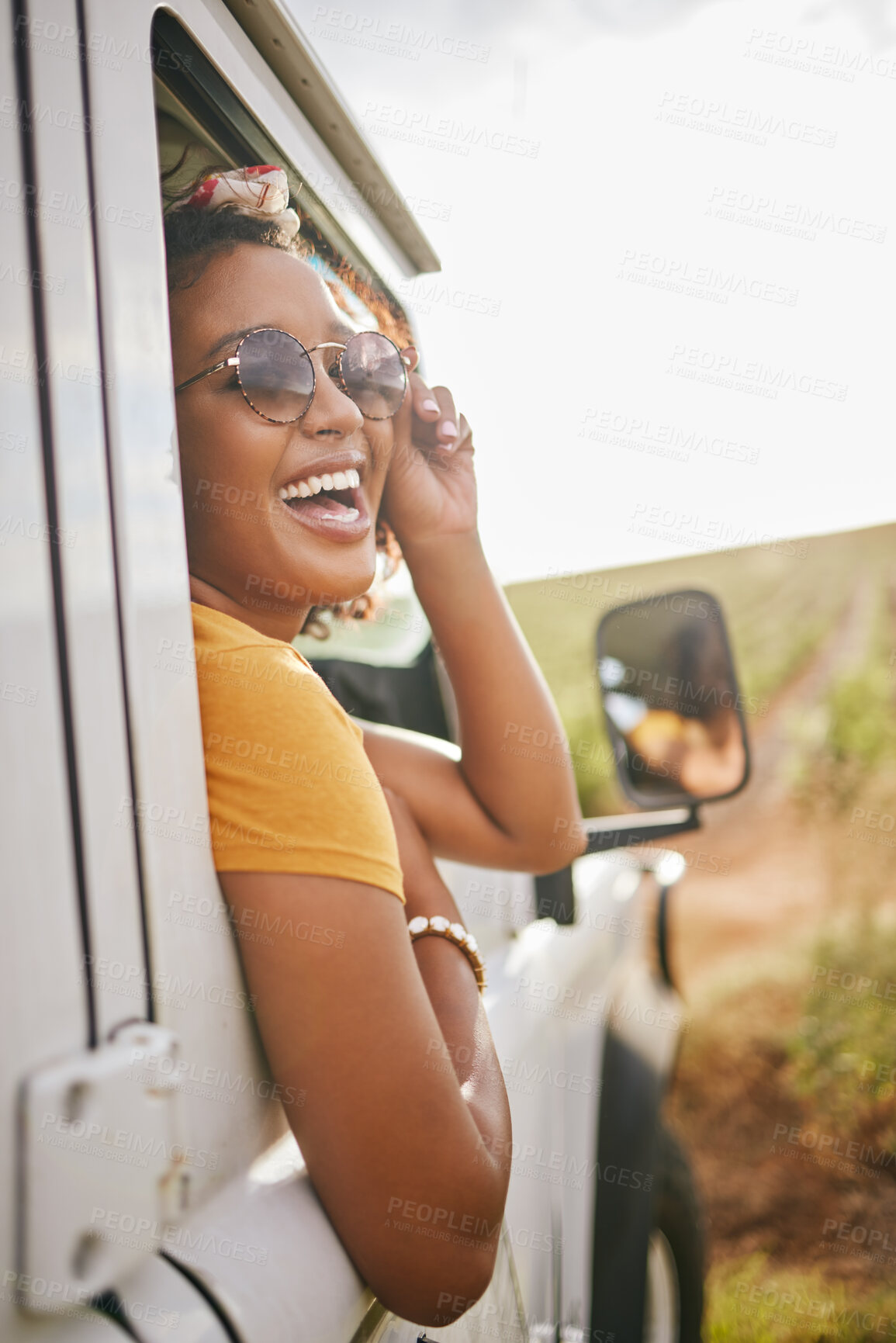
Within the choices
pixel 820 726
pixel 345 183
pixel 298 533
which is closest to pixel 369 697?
pixel 298 533

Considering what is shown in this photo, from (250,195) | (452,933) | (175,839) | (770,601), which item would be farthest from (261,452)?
(770,601)

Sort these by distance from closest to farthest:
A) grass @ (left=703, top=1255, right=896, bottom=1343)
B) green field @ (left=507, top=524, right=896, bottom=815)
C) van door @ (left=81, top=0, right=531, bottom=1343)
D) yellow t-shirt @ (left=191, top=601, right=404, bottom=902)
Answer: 1. van door @ (left=81, top=0, right=531, bottom=1343)
2. yellow t-shirt @ (left=191, top=601, right=404, bottom=902)
3. grass @ (left=703, top=1255, right=896, bottom=1343)
4. green field @ (left=507, top=524, right=896, bottom=815)

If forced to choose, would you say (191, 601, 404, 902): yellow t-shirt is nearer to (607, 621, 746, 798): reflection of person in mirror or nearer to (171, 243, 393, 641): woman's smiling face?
(171, 243, 393, 641): woman's smiling face

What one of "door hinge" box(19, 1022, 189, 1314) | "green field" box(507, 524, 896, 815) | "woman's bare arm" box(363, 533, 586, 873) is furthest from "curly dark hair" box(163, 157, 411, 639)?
"green field" box(507, 524, 896, 815)

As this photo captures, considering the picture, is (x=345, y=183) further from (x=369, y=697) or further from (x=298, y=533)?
(x=369, y=697)

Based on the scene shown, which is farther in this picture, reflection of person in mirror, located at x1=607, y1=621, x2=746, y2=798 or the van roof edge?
reflection of person in mirror, located at x1=607, y1=621, x2=746, y2=798

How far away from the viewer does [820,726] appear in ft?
39.7

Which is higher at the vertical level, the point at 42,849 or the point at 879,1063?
the point at 42,849

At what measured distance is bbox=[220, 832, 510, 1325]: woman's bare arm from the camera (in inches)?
33.6

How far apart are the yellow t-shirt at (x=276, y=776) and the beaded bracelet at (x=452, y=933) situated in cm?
25

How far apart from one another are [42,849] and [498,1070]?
781 mm

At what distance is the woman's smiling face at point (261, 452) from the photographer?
97 cm

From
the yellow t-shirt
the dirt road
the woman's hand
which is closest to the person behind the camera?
the yellow t-shirt

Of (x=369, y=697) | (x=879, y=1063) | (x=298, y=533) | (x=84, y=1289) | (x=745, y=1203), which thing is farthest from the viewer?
(x=879, y=1063)
